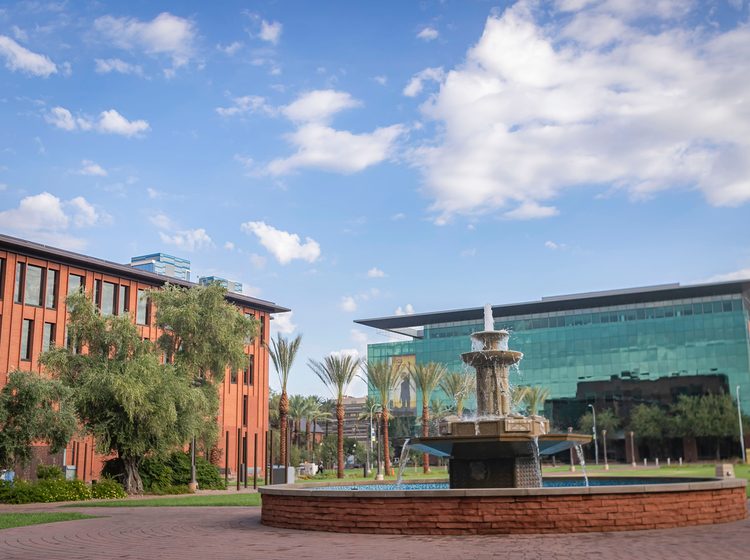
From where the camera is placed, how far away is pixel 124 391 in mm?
32250

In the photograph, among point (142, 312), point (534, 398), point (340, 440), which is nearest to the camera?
point (142, 312)

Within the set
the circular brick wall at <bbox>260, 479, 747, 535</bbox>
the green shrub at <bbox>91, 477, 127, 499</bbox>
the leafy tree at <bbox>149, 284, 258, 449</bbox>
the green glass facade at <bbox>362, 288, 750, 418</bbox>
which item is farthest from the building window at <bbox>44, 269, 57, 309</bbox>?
the green glass facade at <bbox>362, 288, 750, 418</bbox>

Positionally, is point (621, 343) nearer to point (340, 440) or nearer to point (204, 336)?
point (340, 440)

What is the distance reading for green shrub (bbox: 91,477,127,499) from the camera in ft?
105

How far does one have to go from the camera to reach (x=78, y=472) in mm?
49531

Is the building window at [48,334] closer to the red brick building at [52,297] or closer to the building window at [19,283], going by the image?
the red brick building at [52,297]

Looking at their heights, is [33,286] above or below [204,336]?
above

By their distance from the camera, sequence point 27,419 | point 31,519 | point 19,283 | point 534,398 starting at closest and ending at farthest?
1. point 31,519
2. point 27,419
3. point 19,283
4. point 534,398

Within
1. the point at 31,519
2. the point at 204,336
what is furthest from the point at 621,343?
the point at 31,519

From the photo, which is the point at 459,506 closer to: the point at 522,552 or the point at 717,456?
the point at 522,552

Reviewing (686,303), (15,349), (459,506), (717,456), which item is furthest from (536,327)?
(459,506)

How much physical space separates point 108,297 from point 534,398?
43872mm

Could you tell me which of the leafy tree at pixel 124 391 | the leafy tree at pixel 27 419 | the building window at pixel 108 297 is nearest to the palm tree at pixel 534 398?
the building window at pixel 108 297

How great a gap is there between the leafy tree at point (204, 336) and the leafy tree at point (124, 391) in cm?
314
